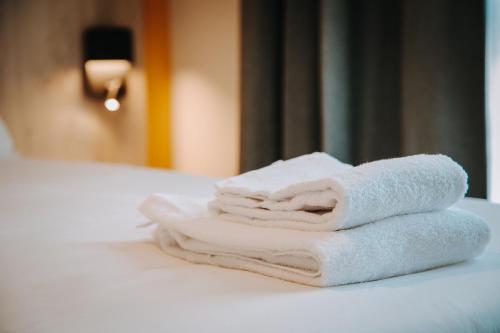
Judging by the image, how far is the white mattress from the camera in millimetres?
775

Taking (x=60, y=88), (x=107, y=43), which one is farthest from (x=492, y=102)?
(x=60, y=88)

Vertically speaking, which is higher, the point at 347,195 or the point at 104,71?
the point at 104,71

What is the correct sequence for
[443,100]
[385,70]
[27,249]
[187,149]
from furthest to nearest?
[187,149] → [385,70] → [443,100] → [27,249]

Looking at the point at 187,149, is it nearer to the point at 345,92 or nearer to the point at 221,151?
the point at 221,151

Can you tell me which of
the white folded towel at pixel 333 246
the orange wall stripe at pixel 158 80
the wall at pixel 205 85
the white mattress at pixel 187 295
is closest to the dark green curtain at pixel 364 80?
the wall at pixel 205 85

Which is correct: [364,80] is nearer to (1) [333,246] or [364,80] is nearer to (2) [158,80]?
(2) [158,80]

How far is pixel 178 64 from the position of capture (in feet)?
14.0

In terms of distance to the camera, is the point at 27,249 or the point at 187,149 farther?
the point at 187,149

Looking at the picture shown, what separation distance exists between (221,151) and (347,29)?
3.98 ft

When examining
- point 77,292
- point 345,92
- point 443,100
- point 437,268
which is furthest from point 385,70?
point 77,292

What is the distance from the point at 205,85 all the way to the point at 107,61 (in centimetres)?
59

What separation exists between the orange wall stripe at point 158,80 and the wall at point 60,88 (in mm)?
126

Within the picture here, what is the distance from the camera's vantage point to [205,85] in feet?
13.5

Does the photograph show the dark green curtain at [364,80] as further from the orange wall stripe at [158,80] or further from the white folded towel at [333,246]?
the white folded towel at [333,246]
